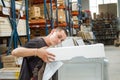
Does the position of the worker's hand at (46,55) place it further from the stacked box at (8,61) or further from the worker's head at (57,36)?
the stacked box at (8,61)

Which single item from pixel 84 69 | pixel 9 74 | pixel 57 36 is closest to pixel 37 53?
pixel 57 36

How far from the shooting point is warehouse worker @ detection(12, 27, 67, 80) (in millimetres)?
2051

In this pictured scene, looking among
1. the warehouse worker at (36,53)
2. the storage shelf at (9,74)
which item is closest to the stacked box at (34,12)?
the storage shelf at (9,74)

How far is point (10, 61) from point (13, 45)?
0.92 meters

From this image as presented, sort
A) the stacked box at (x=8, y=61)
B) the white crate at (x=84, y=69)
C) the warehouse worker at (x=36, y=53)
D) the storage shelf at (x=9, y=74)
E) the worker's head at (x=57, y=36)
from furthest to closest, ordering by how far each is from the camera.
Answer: the stacked box at (x=8, y=61)
the storage shelf at (x=9, y=74)
the worker's head at (x=57, y=36)
the warehouse worker at (x=36, y=53)
the white crate at (x=84, y=69)

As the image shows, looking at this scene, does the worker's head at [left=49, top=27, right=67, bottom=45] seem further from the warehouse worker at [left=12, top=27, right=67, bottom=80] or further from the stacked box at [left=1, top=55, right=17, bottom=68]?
the stacked box at [left=1, top=55, right=17, bottom=68]

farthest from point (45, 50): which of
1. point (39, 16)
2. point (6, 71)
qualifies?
point (39, 16)

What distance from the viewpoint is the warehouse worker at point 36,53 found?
2.05 meters

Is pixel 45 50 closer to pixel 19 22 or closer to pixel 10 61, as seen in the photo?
pixel 10 61

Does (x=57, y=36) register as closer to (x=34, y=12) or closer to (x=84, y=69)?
(x=84, y=69)

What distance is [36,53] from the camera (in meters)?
2.10

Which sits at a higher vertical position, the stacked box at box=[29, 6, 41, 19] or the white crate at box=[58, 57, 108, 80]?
the stacked box at box=[29, 6, 41, 19]

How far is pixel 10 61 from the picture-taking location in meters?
5.57

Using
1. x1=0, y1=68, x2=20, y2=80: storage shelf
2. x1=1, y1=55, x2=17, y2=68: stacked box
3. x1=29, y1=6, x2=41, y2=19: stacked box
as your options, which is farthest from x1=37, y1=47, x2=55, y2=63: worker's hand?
x1=29, y1=6, x2=41, y2=19: stacked box
